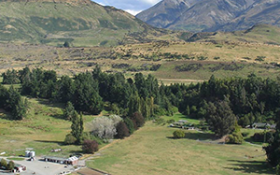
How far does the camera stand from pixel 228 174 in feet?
161

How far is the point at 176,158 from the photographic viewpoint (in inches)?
2245

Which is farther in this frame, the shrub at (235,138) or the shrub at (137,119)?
the shrub at (137,119)

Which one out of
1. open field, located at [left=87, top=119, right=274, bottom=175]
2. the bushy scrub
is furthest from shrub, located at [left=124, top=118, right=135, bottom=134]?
the bushy scrub

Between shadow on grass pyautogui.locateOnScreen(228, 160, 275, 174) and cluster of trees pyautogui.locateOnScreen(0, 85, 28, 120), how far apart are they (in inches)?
2085

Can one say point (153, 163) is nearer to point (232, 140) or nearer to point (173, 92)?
point (232, 140)

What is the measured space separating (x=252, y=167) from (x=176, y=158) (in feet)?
40.7

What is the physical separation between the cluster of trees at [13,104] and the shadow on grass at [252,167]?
53.0 meters

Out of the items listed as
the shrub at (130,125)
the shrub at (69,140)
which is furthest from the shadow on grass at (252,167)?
the shrub at (69,140)

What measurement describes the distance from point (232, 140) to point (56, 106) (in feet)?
176

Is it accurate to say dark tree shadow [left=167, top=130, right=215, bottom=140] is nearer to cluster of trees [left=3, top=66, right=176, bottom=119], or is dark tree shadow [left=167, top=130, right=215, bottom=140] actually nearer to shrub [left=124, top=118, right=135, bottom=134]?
shrub [left=124, top=118, right=135, bottom=134]

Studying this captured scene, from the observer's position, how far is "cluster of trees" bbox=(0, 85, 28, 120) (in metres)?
82.4

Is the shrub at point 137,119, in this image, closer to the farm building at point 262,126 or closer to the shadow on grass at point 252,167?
the farm building at point 262,126

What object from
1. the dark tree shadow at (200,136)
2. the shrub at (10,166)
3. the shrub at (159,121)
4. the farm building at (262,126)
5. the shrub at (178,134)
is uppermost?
the farm building at (262,126)

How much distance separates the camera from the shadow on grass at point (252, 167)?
50969 mm
